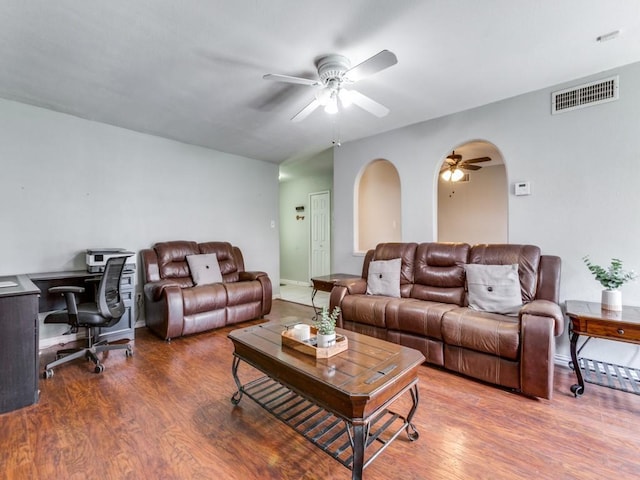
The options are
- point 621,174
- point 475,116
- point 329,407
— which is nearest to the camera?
point 329,407

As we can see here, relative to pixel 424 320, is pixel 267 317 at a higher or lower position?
lower

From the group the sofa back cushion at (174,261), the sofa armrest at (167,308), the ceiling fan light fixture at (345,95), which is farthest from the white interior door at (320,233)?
the ceiling fan light fixture at (345,95)

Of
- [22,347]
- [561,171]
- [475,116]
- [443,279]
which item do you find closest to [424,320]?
[443,279]

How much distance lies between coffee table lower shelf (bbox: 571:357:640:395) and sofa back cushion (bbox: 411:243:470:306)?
3.46 ft

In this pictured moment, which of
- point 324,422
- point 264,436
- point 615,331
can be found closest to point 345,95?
point 324,422

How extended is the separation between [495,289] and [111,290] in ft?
11.7

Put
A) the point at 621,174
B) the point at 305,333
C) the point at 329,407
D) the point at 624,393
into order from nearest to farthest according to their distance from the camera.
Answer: the point at 329,407 < the point at 305,333 < the point at 624,393 < the point at 621,174

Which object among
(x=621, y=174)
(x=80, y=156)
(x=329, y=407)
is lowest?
(x=329, y=407)

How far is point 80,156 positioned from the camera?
11.6 ft

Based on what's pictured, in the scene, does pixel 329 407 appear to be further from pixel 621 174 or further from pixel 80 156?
pixel 80 156

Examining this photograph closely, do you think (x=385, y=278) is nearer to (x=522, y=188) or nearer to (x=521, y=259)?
(x=521, y=259)

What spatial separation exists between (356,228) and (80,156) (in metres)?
3.64

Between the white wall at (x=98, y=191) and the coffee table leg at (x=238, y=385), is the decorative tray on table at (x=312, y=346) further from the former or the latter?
the white wall at (x=98, y=191)

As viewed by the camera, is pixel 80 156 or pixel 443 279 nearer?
pixel 443 279
